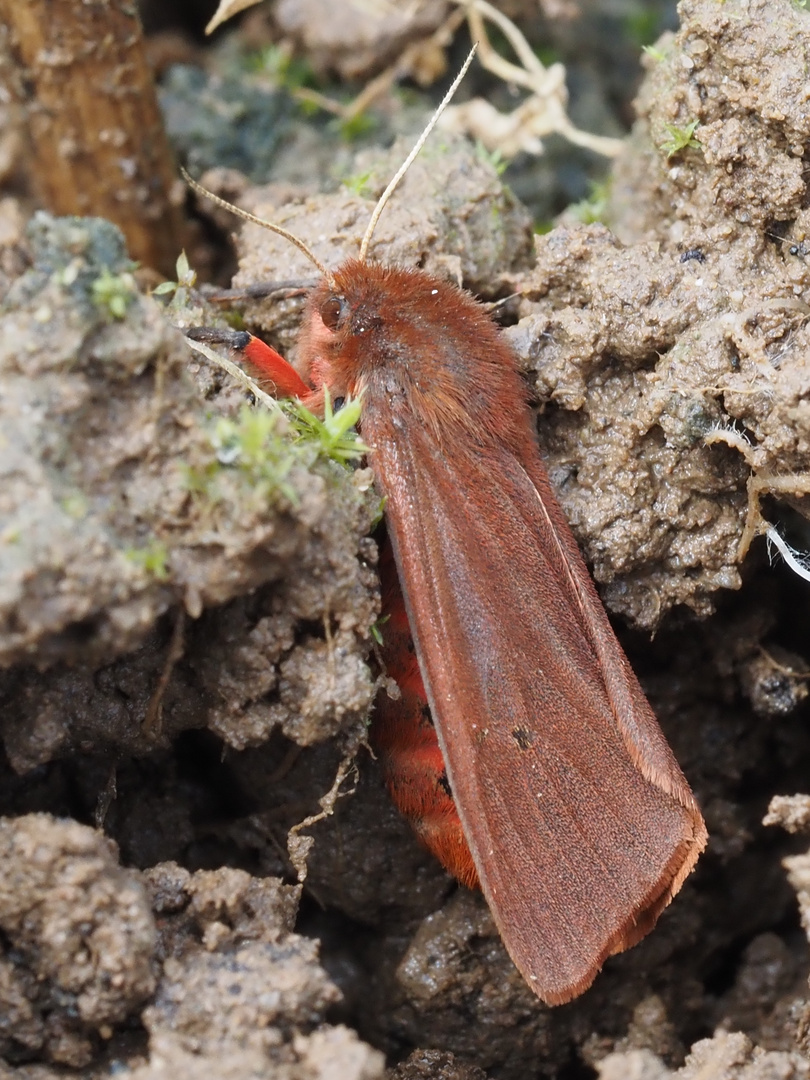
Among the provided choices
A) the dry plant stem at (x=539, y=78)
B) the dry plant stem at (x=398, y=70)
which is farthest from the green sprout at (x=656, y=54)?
the dry plant stem at (x=398, y=70)

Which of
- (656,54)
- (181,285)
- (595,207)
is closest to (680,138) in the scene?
(656,54)

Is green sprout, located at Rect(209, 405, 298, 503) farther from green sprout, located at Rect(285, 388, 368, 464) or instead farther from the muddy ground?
green sprout, located at Rect(285, 388, 368, 464)

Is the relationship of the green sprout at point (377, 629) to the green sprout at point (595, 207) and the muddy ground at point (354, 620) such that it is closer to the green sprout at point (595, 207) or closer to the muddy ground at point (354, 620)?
the muddy ground at point (354, 620)

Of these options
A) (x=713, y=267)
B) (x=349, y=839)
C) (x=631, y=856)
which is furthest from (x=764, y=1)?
(x=349, y=839)

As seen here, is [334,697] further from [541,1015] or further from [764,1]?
[764,1]

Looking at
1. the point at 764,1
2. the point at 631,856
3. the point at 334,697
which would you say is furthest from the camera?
the point at 764,1

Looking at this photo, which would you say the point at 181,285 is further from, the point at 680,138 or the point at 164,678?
the point at 680,138
